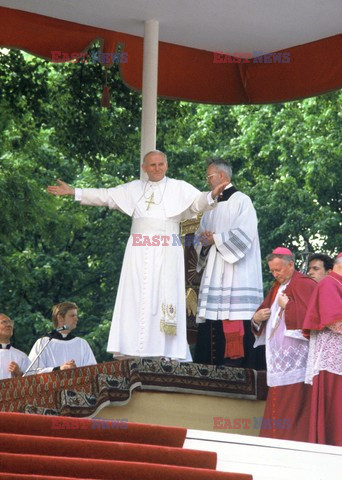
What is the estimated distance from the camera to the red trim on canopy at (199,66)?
1422 cm

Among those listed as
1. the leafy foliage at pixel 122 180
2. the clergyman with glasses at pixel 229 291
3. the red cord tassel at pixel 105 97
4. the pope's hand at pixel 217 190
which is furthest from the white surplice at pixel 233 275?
the leafy foliage at pixel 122 180

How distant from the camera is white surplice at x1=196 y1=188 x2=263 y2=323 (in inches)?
506

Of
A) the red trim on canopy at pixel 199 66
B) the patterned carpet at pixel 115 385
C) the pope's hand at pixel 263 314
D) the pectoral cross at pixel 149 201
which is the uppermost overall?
the red trim on canopy at pixel 199 66

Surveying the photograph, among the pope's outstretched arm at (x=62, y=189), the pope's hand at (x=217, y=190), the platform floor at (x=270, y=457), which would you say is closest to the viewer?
the platform floor at (x=270, y=457)

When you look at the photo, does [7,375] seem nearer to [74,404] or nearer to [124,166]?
[74,404]

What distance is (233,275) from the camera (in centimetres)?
1295

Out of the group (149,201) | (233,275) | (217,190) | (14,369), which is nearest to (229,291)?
(233,275)

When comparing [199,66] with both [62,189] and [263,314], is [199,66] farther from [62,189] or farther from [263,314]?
[263,314]

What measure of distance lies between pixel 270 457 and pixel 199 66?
7.28 meters

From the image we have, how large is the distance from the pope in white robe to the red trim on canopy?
Answer: 244 centimetres

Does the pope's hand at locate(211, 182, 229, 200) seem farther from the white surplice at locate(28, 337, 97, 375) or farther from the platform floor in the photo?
the platform floor

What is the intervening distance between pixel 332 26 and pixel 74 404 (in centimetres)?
561

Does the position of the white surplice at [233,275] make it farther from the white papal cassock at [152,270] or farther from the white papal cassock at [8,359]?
the white papal cassock at [8,359]

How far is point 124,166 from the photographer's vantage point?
25938 millimetres
